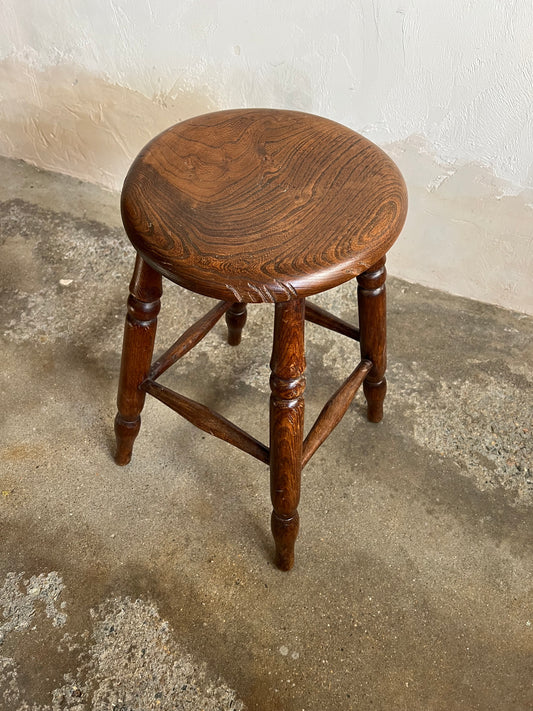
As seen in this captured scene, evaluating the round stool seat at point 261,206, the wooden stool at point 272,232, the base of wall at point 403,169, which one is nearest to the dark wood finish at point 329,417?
the wooden stool at point 272,232

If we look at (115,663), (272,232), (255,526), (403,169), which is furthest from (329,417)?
(403,169)

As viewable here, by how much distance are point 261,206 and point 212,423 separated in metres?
0.48

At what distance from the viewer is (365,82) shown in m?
1.70

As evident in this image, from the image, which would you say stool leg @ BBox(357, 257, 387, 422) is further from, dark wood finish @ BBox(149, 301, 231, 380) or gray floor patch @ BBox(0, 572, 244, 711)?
gray floor patch @ BBox(0, 572, 244, 711)

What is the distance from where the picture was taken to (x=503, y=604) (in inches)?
55.8

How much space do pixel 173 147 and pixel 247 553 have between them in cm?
87

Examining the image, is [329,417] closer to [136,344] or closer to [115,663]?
[136,344]

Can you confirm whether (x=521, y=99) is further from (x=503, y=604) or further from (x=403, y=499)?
(x=503, y=604)

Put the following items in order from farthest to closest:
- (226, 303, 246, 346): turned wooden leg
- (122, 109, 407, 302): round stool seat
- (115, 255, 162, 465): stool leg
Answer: (226, 303, 246, 346): turned wooden leg < (115, 255, 162, 465): stool leg < (122, 109, 407, 302): round stool seat

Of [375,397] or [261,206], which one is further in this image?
[375,397]

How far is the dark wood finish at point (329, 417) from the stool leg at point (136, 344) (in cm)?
36

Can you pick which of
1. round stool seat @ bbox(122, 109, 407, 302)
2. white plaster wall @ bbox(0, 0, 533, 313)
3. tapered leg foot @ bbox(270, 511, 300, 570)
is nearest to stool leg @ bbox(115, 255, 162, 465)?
round stool seat @ bbox(122, 109, 407, 302)

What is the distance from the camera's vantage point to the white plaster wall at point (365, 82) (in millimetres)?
1579

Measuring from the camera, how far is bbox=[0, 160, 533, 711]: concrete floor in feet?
4.28
